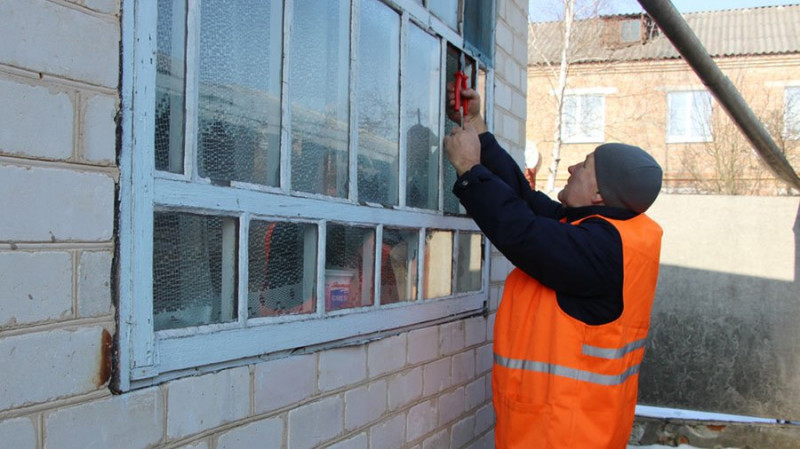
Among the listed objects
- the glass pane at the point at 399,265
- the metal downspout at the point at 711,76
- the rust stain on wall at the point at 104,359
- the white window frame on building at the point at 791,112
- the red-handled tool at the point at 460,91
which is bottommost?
the rust stain on wall at the point at 104,359

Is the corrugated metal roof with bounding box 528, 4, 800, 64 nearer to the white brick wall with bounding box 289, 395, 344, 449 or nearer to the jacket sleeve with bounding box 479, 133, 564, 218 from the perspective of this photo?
the jacket sleeve with bounding box 479, 133, 564, 218

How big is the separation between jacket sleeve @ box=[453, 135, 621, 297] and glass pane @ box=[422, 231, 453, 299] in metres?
0.57

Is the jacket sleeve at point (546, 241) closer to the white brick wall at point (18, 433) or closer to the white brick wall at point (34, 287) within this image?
the white brick wall at point (34, 287)

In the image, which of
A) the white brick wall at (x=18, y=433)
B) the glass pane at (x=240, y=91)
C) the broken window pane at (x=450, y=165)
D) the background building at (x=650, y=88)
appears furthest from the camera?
the background building at (x=650, y=88)

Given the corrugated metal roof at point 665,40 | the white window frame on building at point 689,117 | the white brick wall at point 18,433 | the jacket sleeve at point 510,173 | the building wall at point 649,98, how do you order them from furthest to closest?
the corrugated metal roof at point 665,40 → the building wall at point 649,98 → the white window frame on building at point 689,117 → the jacket sleeve at point 510,173 → the white brick wall at point 18,433

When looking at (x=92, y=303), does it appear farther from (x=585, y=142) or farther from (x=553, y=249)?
(x=585, y=142)

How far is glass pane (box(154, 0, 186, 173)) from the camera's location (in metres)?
1.40

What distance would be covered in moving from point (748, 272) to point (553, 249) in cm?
531

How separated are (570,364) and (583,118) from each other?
16218mm

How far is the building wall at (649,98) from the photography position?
16.3 m

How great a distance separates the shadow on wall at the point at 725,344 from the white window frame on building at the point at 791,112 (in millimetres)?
9469

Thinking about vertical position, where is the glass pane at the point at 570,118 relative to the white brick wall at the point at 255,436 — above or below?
above

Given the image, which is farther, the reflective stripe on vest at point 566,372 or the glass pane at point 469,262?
the glass pane at point 469,262

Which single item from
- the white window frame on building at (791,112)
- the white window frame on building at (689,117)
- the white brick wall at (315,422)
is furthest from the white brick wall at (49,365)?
the white window frame on building at (689,117)
